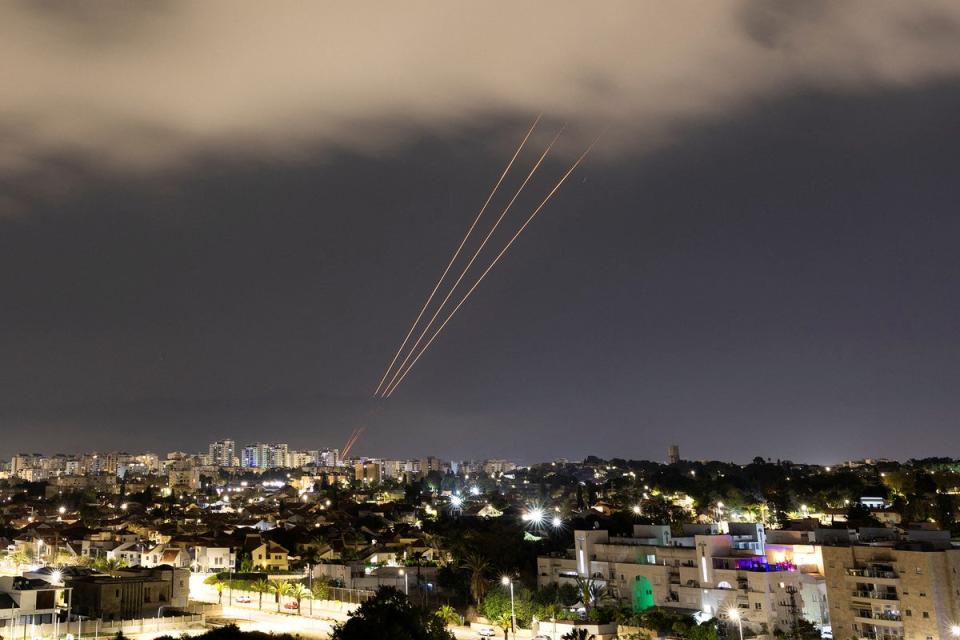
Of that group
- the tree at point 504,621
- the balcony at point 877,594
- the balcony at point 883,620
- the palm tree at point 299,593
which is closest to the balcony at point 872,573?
the balcony at point 877,594

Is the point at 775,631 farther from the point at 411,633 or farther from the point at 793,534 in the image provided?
the point at 411,633

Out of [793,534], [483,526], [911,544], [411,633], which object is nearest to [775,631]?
[911,544]

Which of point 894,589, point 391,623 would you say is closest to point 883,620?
point 894,589

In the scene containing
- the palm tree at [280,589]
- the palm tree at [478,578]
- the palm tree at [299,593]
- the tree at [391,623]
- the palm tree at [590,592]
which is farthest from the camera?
the palm tree at [280,589]

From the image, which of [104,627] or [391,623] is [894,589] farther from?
[104,627]

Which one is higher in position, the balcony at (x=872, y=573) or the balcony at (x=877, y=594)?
the balcony at (x=872, y=573)

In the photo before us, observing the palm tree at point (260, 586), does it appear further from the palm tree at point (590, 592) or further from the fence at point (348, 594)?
the palm tree at point (590, 592)

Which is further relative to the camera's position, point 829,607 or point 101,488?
point 101,488
